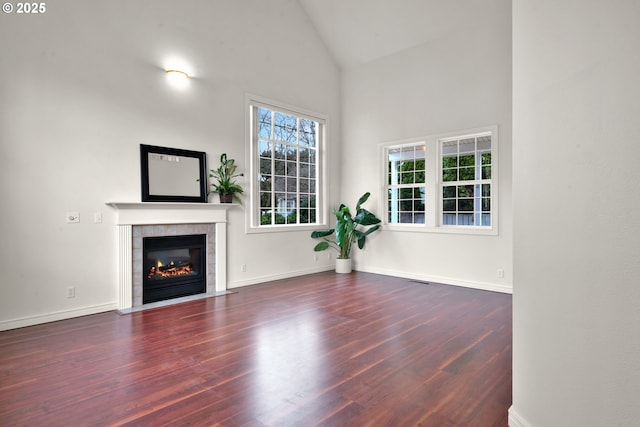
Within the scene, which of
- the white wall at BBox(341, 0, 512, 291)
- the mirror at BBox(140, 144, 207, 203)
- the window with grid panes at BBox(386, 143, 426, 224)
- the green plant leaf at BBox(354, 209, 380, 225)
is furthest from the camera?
the green plant leaf at BBox(354, 209, 380, 225)

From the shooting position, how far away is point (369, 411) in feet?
6.85

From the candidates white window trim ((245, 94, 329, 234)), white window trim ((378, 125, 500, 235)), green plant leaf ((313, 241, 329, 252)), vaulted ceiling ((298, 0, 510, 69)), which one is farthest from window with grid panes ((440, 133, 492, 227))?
white window trim ((245, 94, 329, 234))

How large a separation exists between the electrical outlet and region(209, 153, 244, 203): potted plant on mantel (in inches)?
66.5

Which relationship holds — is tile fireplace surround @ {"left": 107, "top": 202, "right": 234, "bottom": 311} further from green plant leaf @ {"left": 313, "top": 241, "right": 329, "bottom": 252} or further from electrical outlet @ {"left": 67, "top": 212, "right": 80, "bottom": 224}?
green plant leaf @ {"left": 313, "top": 241, "right": 329, "bottom": 252}

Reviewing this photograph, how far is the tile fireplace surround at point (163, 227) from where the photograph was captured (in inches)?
170

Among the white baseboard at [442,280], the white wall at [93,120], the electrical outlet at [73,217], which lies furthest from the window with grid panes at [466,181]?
the electrical outlet at [73,217]

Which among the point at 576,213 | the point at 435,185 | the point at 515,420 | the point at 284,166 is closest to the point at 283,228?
the point at 284,166

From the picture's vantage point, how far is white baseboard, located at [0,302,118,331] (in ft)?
11.9

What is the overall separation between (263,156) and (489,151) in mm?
3620

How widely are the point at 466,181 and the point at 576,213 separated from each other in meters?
4.44

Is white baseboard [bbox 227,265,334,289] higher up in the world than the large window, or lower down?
lower down

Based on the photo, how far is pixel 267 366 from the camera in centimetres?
272

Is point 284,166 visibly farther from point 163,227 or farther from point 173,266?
point 173,266

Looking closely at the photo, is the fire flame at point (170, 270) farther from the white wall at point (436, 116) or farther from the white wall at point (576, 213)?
the white wall at point (576, 213)
